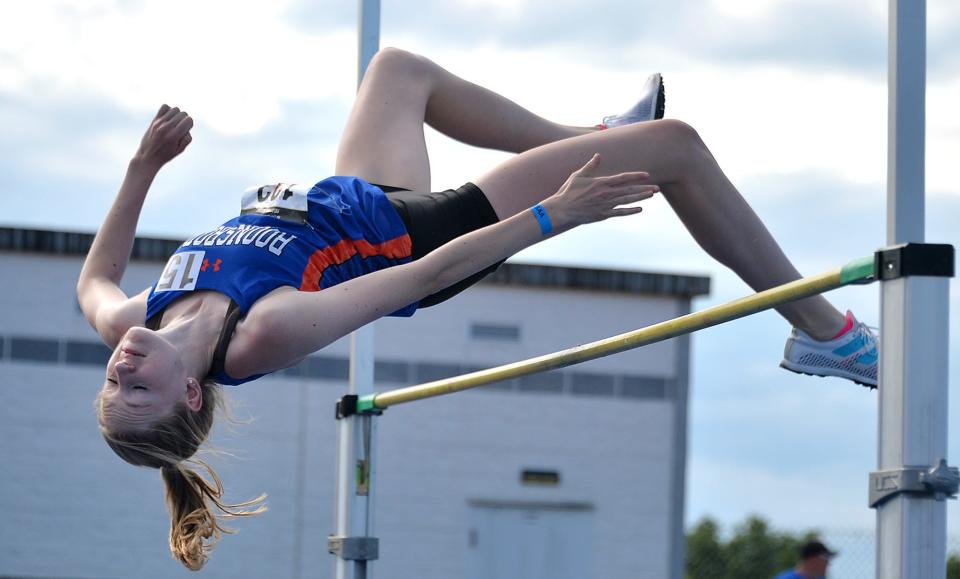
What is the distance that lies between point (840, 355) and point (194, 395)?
1399 millimetres

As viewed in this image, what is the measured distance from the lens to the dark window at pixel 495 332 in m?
11.9

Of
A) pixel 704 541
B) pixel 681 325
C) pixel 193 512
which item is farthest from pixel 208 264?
pixel 704 541

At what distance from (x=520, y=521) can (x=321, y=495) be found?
6.01ft

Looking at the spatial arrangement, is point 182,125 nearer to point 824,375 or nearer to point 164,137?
point 164,137

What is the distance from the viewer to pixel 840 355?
9.53 ft

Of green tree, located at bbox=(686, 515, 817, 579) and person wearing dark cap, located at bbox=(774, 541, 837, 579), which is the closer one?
person wearing dark cap, located at bbox=(774, 541, 837, 579)

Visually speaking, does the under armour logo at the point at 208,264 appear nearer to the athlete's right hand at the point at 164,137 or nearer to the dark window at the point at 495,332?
the athlete's right hand at the point at 164,137

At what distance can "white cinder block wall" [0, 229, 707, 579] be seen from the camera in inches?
443

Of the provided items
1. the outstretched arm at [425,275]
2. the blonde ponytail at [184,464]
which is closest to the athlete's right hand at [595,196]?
the outstretched arm at [425,275]

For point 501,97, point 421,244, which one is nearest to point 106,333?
point 421,244

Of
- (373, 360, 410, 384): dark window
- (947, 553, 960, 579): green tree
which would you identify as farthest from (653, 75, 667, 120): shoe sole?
(373, 360, 410, 384): dark window

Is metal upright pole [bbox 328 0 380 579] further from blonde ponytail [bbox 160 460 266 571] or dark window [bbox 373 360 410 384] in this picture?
dark window [bbox 373 360 410 384]

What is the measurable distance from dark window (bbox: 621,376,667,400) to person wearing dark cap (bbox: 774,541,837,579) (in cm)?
592

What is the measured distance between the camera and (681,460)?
12.3 m
